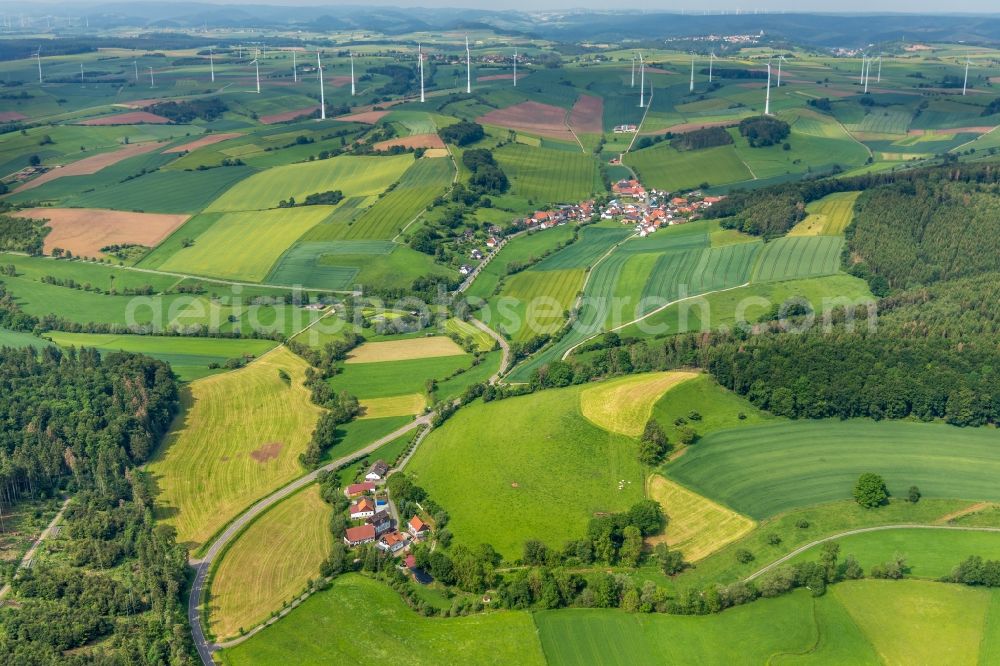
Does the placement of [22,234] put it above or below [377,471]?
above

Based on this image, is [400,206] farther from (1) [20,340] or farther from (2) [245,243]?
(1) [20,340]

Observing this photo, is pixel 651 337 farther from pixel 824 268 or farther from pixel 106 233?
pixel 106 233

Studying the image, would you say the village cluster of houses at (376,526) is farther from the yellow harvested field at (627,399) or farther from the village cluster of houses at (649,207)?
the village cluster of houses at (649,207)

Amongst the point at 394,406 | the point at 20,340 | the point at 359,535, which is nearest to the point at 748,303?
the point at 394,406

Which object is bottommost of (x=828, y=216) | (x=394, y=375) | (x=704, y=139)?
(x=394, y=375)

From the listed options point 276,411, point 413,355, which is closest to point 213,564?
point 276,411

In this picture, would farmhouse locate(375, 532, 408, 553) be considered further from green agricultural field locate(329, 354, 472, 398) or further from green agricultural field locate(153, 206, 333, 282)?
green agricultural field locate(153, 206, 333, 282)
